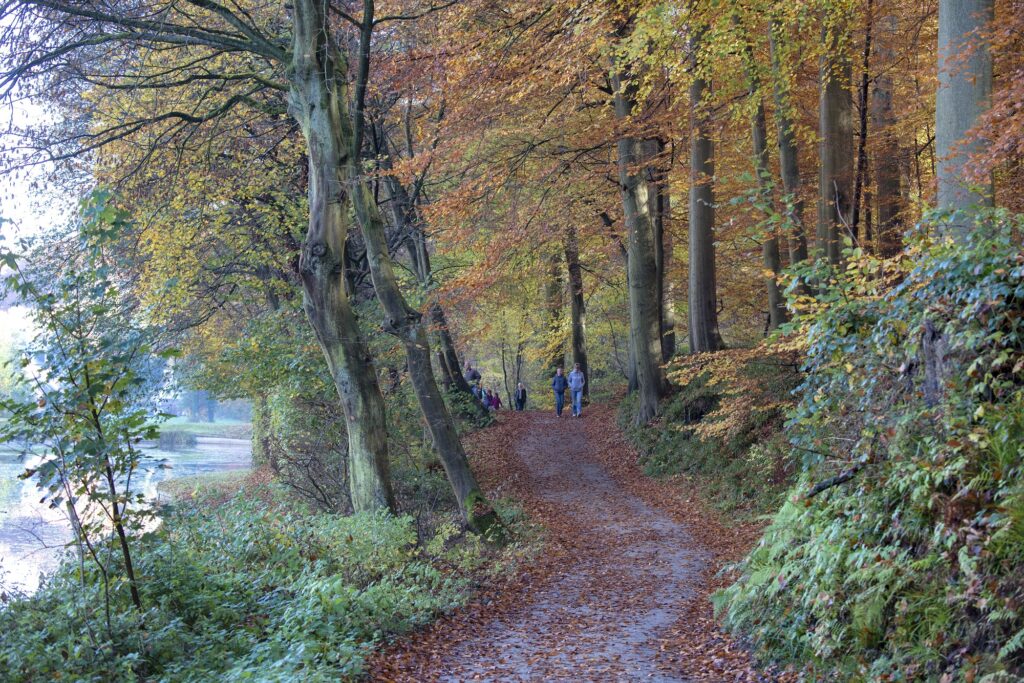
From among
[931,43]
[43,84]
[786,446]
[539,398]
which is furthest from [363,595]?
[539,398]

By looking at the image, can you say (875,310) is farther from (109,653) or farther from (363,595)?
(109,653)

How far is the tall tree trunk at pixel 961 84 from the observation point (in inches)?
285

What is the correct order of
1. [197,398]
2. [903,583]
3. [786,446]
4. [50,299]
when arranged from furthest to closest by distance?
[197,398], [786,446], [50,299], [903,583]

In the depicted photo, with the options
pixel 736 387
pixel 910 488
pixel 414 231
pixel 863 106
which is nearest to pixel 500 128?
pixel 414 231

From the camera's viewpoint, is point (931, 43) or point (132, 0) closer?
point (132, 0)

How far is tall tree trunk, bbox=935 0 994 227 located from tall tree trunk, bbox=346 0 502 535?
7.00 m

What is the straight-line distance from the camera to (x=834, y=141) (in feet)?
41.4

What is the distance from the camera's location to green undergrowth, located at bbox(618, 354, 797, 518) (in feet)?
41.3

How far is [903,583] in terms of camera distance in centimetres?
469

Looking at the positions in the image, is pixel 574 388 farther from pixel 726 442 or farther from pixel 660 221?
→ pixel 726 442

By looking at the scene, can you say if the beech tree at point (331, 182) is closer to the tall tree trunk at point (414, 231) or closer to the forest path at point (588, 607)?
the forest path at point (588, 607)

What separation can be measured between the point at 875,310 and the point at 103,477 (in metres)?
6.22

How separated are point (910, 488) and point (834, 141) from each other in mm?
8766

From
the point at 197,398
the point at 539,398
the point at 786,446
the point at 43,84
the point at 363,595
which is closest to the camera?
the point at 363,595
